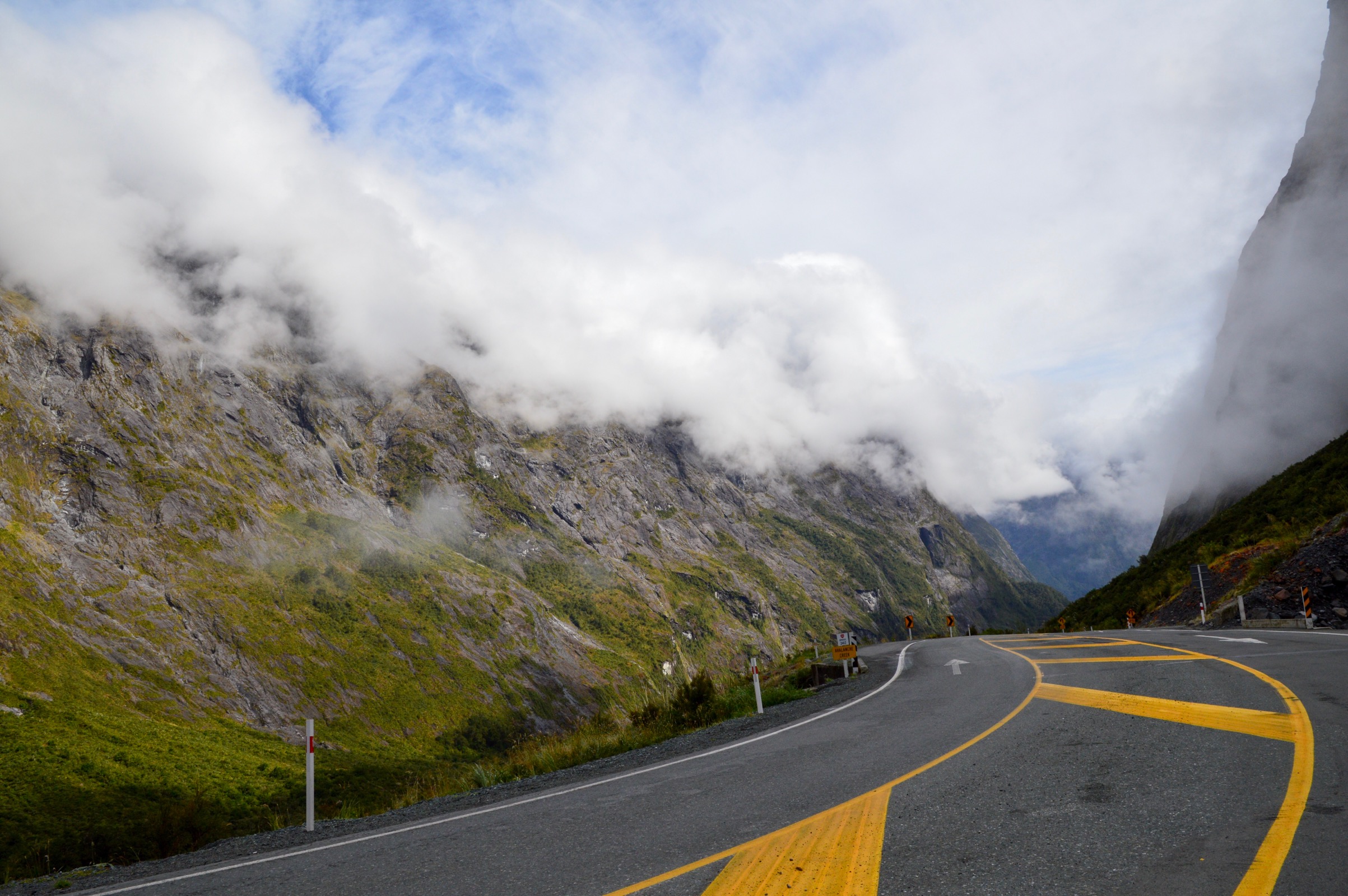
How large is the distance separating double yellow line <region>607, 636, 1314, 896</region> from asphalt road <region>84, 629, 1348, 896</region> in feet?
0.07

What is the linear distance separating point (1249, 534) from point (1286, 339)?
51767mm

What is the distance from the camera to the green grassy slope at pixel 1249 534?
91.8 ft

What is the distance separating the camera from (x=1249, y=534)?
31.7 m

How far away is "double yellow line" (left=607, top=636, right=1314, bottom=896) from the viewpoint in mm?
4297

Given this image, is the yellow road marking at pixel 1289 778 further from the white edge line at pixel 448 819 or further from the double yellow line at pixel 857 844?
the white edge line at pixel 448 819

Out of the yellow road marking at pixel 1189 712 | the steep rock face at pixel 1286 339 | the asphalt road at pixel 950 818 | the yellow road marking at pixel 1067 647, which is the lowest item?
the yellow road marking at pixel 1067 647

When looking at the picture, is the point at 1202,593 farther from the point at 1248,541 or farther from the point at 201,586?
the point at 201,586

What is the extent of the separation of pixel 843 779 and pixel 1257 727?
429 cm

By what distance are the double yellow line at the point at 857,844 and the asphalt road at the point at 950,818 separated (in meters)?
0.02

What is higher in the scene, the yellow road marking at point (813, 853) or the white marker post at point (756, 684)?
the white marker post at point (756, 684)

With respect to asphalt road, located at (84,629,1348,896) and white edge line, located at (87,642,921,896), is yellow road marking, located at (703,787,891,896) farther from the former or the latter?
white edge line, located at (87,642,921,896)

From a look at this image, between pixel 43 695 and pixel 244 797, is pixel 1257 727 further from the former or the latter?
pixel 43 695

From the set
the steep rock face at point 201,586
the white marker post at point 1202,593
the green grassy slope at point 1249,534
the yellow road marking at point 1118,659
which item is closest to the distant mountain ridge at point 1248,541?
the green grassy slope at point 1249,534

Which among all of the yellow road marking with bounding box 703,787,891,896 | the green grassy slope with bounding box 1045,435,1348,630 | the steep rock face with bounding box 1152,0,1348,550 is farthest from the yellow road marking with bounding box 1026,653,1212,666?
the steep rock face with bounding box 1152,0,1348,550
